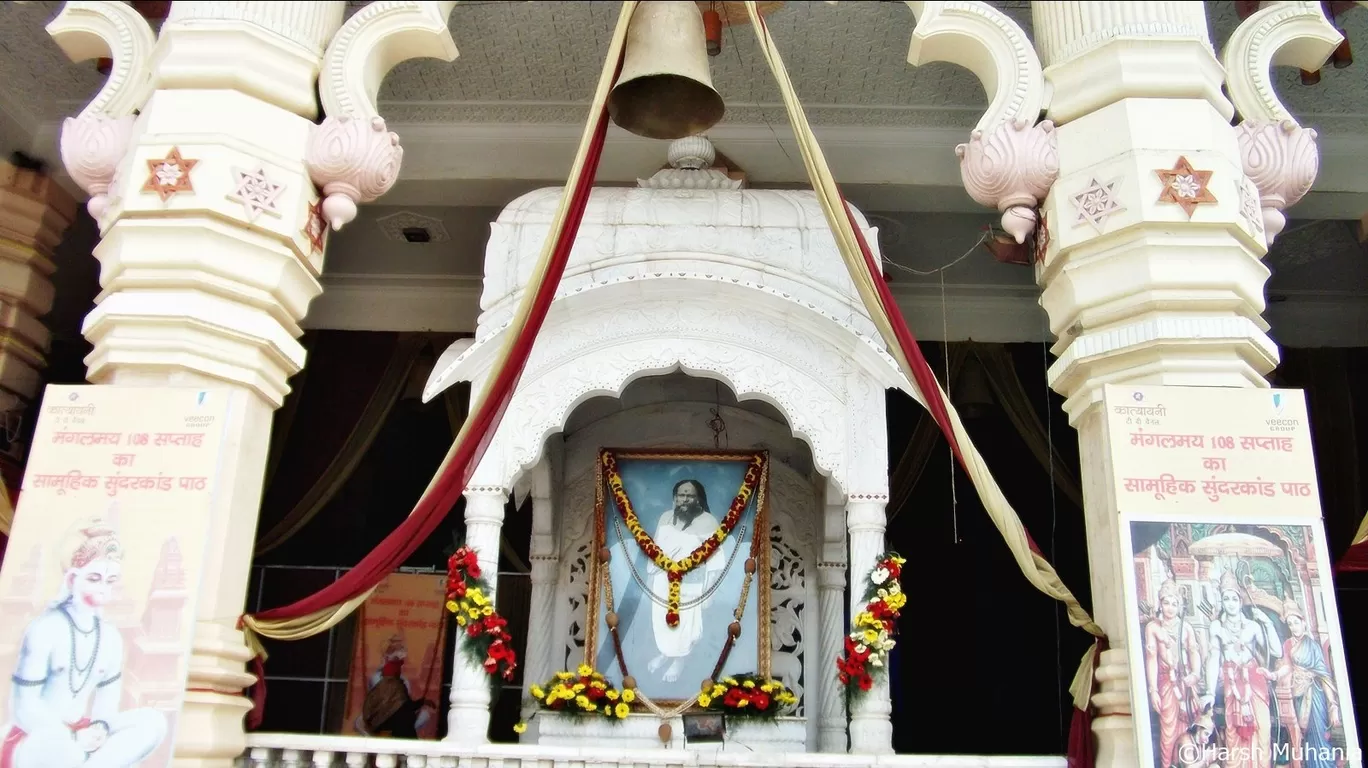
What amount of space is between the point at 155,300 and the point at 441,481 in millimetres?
1419

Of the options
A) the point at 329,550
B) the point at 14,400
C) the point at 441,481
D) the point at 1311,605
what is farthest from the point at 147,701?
the point at 329,550

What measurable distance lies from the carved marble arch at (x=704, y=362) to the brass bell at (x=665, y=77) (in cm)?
90

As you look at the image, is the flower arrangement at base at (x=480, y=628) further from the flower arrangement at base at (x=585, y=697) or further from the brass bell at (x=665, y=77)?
the brass bell at (x=665, y=77)

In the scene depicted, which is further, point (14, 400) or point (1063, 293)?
point (14, 400)

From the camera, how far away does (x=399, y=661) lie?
8.43 metres

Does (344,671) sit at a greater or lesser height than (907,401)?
lesser

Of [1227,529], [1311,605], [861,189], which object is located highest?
[861,189]

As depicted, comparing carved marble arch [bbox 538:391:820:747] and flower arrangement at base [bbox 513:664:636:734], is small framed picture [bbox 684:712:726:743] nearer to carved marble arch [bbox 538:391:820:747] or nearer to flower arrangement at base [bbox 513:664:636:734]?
flower arrangement at base [bbox 513:664:636:734]

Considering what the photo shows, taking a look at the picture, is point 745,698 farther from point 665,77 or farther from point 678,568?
point 665,77

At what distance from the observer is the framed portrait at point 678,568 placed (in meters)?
6.55

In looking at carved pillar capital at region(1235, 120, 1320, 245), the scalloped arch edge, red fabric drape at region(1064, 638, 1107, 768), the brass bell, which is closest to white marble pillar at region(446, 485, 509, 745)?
the brass bell

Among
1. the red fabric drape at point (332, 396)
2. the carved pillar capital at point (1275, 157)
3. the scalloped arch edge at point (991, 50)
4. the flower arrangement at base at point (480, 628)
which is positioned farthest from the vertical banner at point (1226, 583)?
the red fabric drape at point (332, 396)

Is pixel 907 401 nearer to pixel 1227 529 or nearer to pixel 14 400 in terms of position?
pixel 1227 529

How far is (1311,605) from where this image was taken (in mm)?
4242
